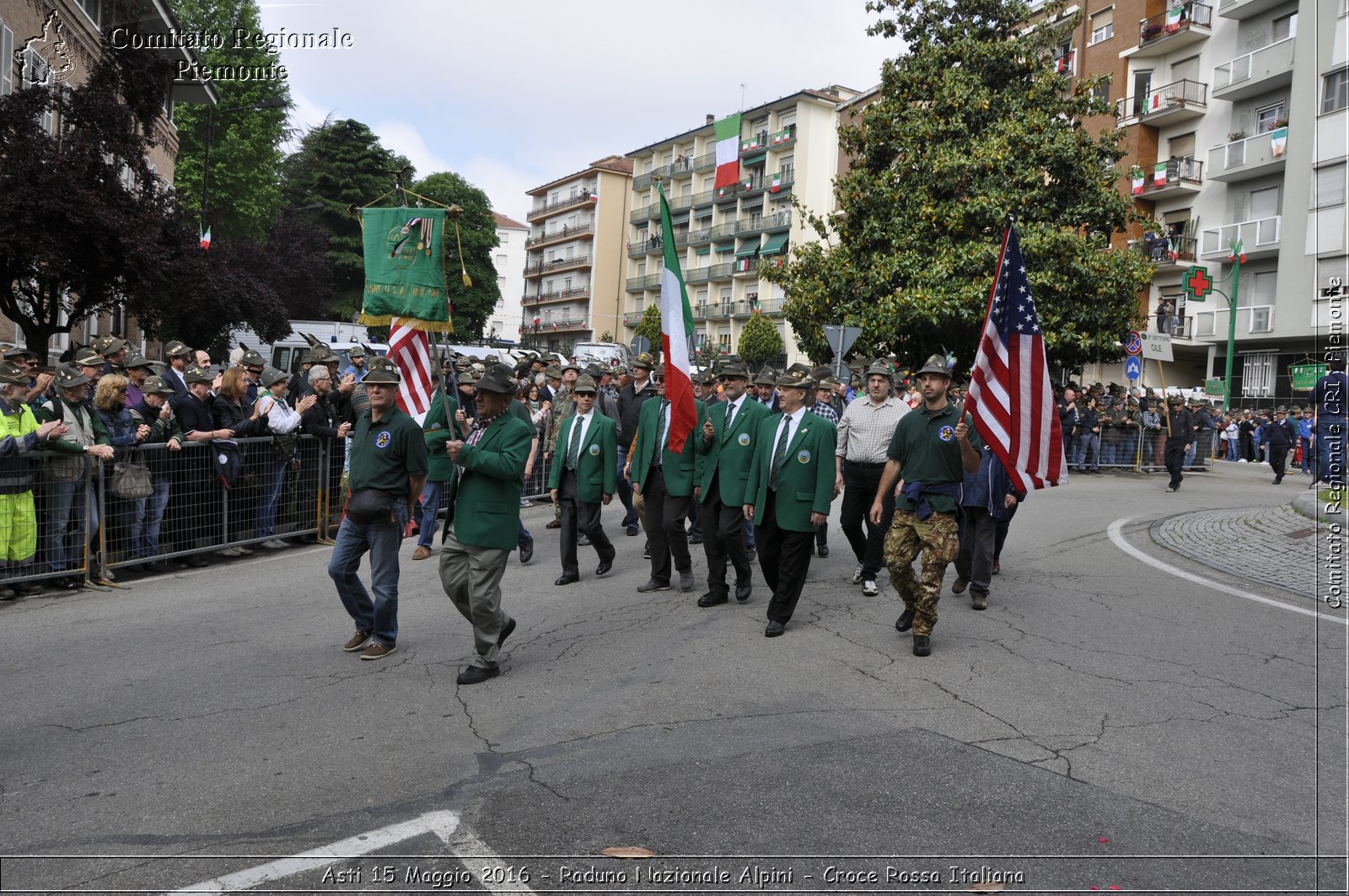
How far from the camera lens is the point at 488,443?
611cm

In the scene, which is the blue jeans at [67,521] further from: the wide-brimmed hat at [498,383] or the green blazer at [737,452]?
the green blazer at [737,452]

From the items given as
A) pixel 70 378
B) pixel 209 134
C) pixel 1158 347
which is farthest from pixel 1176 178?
pixel 70 378

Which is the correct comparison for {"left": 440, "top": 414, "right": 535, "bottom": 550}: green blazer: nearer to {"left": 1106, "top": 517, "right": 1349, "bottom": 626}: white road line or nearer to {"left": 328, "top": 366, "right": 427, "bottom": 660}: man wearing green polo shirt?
{"left": 328, "top": 366, "right": 427, "bottom": 660}: man wearing green polo shirt

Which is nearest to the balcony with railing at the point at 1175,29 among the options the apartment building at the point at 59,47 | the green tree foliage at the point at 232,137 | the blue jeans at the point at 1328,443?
the blue jeans at the point at 1328,443

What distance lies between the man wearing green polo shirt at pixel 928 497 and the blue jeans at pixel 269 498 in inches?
253

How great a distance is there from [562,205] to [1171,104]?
6581 centimetres

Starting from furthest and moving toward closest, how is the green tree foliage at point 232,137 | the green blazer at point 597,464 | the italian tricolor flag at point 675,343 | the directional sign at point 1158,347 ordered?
the green tree foliage at point 232,137 → the directional sign at point 1158,347 → the green blazer at point 597,464 → the italian tricolor flag at point 675,343

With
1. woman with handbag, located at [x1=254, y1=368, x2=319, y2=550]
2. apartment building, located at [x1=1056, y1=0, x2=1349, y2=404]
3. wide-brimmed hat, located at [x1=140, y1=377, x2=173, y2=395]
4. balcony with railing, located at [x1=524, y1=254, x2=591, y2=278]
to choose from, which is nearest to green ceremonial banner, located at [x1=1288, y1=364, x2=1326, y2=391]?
apartment building, located at [x1=1056, y1=0, x2=1349, y2=404]

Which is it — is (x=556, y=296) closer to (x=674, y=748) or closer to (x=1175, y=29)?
(x=1175, y=29)

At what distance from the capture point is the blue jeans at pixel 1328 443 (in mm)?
14282

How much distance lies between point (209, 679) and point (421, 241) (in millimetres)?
2978

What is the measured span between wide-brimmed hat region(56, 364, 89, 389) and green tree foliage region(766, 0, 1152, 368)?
59.4 feet

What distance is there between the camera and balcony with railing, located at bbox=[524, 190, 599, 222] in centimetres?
8831

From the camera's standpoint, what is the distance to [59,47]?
1964cm
